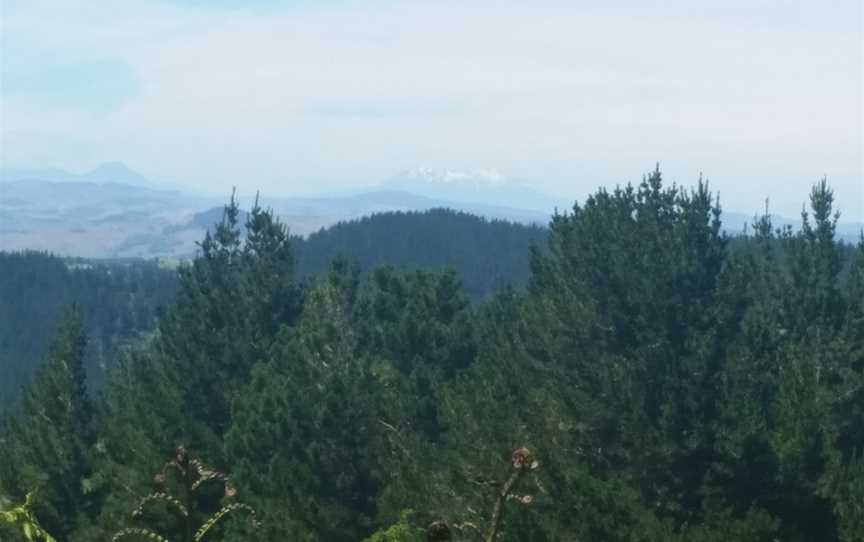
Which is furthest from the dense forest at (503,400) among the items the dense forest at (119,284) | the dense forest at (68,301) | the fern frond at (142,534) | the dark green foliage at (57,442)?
the dense forest at (119,284)

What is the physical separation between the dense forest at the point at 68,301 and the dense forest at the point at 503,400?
9479 centimetres

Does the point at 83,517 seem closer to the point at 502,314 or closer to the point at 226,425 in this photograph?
the point at 226,425

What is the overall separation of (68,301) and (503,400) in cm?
15014

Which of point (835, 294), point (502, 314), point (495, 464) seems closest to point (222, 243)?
point (502, 314)

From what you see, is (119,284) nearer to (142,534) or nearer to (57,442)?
(57,442)

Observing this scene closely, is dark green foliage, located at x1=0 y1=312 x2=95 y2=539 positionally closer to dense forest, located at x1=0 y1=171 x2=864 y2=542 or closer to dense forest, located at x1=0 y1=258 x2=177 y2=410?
dense forest, located at x1=0 y1=171 x2=864 y2=542

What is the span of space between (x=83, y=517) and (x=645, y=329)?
1673 centimetres

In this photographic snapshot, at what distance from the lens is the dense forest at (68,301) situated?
151375 mm

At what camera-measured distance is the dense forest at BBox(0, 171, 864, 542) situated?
25.1 m

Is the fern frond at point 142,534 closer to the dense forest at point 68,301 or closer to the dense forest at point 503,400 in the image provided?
the dense forest at point 503,400

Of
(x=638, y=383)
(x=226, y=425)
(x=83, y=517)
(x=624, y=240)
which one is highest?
(x=624, y=240)

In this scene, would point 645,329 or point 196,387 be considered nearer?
point 645,329

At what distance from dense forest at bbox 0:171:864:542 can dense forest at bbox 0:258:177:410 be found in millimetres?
94785

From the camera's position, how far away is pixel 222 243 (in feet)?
162
